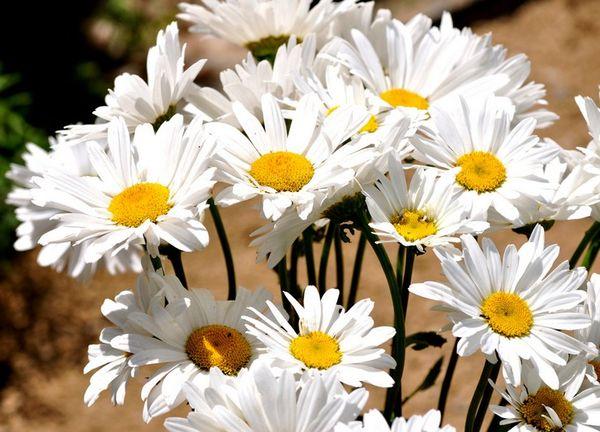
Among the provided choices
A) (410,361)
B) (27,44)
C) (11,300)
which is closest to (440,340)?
(410,361)

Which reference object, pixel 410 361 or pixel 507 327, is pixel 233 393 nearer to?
pixel 507 327

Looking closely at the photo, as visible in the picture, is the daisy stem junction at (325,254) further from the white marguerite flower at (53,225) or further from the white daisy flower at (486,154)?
the white marguerite flower at (53,225)

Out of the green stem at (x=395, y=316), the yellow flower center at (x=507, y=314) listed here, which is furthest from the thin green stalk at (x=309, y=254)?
the yellow flower center at (x=507, y=314)

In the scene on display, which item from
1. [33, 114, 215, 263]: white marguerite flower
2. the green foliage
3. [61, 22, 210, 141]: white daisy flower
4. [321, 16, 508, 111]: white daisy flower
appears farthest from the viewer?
the green foliage

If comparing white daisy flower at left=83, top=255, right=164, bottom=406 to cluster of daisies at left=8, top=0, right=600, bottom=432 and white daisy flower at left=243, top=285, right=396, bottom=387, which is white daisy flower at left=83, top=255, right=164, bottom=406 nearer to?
cluster of daisies at left=8, top=0, right=600, bottom=432

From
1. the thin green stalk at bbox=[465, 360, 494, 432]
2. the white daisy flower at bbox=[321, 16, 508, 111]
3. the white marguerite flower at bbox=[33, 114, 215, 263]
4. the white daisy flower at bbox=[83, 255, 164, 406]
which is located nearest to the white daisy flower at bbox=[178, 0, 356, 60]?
the white daisy flower at bbox=[321, 16, 508, 111]

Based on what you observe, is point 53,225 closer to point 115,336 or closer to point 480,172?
point 115,336

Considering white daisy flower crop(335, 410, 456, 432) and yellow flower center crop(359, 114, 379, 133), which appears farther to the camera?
yellow flower center crop(359, 114, 379, 133)
